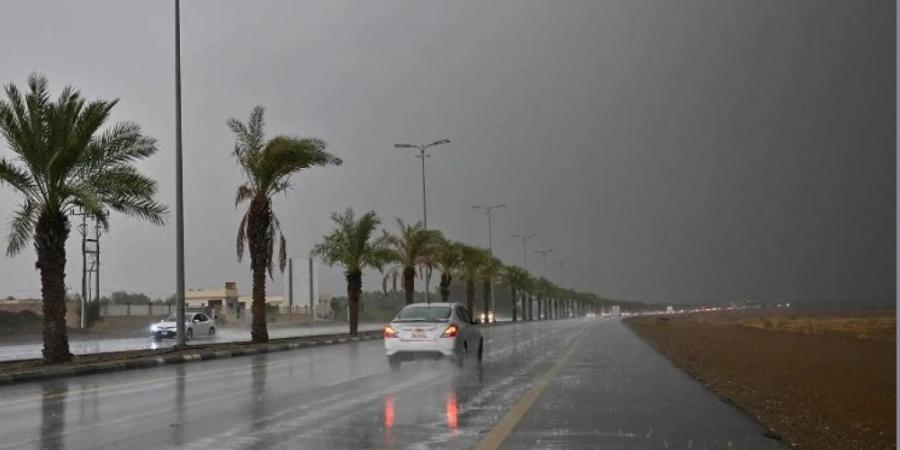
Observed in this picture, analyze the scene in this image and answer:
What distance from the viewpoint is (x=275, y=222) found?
34125 mm

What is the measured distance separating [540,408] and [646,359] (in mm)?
12989

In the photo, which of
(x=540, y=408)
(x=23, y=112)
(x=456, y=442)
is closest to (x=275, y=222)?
(x=23, y=112)

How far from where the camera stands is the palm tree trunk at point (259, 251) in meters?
33.2

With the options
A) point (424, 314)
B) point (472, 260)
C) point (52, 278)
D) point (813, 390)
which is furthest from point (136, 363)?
point (472, 260)

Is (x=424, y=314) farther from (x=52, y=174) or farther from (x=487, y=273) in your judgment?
(x=487, y=273)

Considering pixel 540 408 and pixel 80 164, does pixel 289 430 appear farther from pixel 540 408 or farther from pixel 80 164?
pixel 80 164

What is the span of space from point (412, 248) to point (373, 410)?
152 ft

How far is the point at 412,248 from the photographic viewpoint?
58562 mm

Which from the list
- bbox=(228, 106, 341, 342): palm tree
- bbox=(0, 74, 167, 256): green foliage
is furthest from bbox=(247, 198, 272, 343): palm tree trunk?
bbox=(0, 74, 167, 256): green foliage

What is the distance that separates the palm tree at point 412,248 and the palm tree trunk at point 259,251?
23884mm

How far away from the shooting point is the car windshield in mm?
21031

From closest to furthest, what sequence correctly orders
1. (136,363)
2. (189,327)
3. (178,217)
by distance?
(136,363)
(178,217)
(189,327)

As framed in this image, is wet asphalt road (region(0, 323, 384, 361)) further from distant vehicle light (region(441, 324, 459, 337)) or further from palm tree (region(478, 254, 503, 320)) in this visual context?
palm tree (region(478, 254, 503, 320))

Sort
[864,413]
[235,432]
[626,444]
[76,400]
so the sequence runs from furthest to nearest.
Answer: [76,400] < [864,413] < [235,432] < [626,444]
